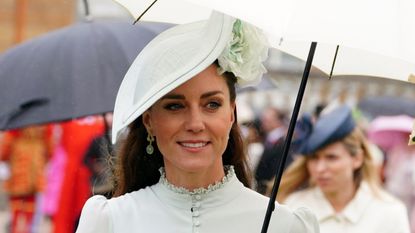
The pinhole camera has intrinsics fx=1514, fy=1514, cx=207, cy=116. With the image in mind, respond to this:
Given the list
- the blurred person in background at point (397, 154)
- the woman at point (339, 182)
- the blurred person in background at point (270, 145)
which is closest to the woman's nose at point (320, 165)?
the woman at point (339, 182)

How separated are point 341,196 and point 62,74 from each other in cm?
206

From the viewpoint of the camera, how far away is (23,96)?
25.3 feet

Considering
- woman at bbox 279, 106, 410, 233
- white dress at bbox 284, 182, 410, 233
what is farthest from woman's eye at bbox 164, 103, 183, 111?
woman at bbox 279, 106, 410, 233

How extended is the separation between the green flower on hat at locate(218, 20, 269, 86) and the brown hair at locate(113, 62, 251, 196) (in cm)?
26

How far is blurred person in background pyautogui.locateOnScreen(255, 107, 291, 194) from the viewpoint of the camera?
1007 centimetres

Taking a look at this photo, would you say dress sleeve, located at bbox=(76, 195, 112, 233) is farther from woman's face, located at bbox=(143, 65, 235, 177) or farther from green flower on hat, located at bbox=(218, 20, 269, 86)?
green flower on hat, located at bbox=(218, 20, 269, 86)

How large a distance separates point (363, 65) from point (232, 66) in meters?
0.82

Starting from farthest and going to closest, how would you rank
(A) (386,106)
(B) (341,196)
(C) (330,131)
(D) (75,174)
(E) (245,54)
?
(A) (386,106)
(D) (75,174)
(C) (330,131)
(B) (341,196)
(E) (245,54)

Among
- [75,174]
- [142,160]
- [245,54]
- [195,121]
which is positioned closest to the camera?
[195,121]

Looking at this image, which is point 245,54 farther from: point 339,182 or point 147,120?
point 339,182

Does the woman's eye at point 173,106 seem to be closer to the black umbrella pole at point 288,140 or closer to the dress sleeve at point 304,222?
the black umbrella pole at point 288,140

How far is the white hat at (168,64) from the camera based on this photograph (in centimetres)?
478

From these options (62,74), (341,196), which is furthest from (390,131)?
(62,74)

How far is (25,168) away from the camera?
36.0 ft
